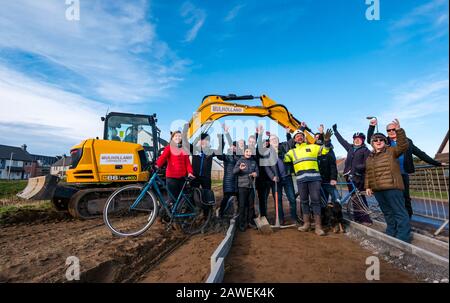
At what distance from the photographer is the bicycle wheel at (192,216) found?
17.0 ft

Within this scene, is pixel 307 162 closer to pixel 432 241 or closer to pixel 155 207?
pixel 432 241

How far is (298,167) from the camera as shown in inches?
209

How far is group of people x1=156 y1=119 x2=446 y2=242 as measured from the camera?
417cm

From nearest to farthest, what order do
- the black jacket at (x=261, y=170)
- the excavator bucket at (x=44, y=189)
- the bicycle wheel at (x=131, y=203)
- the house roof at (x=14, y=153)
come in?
1. the bicycle wheel at (x=131, y=203)
2. the black jacket at (x=261, y=170)
3. the excavator bucket at (x=44, y=189)
4. the house roof at (x=14, y=153)

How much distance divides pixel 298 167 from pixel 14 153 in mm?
73487

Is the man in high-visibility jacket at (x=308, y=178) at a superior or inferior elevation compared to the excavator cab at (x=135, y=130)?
inferior

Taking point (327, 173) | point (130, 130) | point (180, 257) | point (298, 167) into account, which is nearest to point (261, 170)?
point (298, 167)

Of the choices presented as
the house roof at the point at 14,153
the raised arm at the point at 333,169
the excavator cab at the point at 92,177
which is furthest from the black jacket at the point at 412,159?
the house roof at the point at 14,153

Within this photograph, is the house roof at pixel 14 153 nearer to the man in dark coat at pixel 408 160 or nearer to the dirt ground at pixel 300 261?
the dirt ground at pixel 300 261

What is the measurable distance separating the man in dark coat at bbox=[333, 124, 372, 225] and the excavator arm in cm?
176

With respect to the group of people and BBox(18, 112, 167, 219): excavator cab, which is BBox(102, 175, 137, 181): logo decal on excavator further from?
the group of people

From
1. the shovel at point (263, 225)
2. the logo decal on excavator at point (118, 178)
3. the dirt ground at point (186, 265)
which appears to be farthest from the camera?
the logo decal on excavator at point (118, 178)

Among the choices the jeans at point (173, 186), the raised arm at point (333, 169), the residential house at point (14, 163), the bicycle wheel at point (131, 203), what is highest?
the residential house at point (14, 163)

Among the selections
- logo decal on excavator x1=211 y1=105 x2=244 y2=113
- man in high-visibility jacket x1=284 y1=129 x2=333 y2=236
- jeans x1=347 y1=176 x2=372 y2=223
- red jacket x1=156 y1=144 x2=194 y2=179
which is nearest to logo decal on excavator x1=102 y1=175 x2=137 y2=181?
red jacket x1=156 y1=144 x2=194 y2=179
